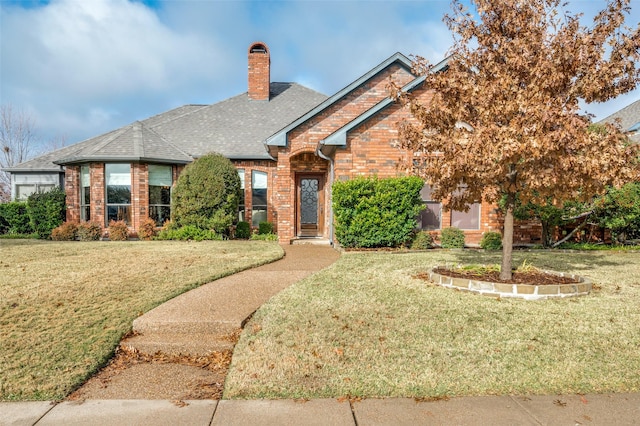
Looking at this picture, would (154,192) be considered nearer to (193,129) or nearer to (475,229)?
(193,129)

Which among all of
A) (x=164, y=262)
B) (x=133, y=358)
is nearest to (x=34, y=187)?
(x=164, y=262)

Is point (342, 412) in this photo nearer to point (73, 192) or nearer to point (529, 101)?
point (529, 101)

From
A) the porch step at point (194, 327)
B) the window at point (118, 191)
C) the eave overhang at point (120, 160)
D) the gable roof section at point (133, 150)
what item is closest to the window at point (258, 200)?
the gable roof section at point (133, 150)

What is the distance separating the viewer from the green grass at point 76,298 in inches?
157

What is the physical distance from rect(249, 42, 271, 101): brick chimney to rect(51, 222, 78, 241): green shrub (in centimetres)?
931

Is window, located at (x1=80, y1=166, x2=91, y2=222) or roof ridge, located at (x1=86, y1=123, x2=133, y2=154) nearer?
roof ridge, located at (x1=86, y1=123, x2=133, y2=154)

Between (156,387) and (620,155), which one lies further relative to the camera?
(620,155)

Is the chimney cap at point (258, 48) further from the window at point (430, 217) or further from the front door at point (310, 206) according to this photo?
the window at point (430, 217)

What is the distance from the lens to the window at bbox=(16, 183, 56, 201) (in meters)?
18.1

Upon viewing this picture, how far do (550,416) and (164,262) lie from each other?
775 centimetres

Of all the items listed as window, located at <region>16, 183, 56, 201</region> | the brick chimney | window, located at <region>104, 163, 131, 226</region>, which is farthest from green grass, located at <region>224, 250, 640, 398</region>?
window, located at <region>16, 183, 56, 201</region>

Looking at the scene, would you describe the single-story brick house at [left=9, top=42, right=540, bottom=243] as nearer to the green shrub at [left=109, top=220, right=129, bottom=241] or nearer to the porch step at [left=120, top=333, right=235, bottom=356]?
the green shrub at [left=109, top=220, right=129, bottom=241]

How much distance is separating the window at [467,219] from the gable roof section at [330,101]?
16.4 feet

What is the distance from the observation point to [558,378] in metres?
3.65
